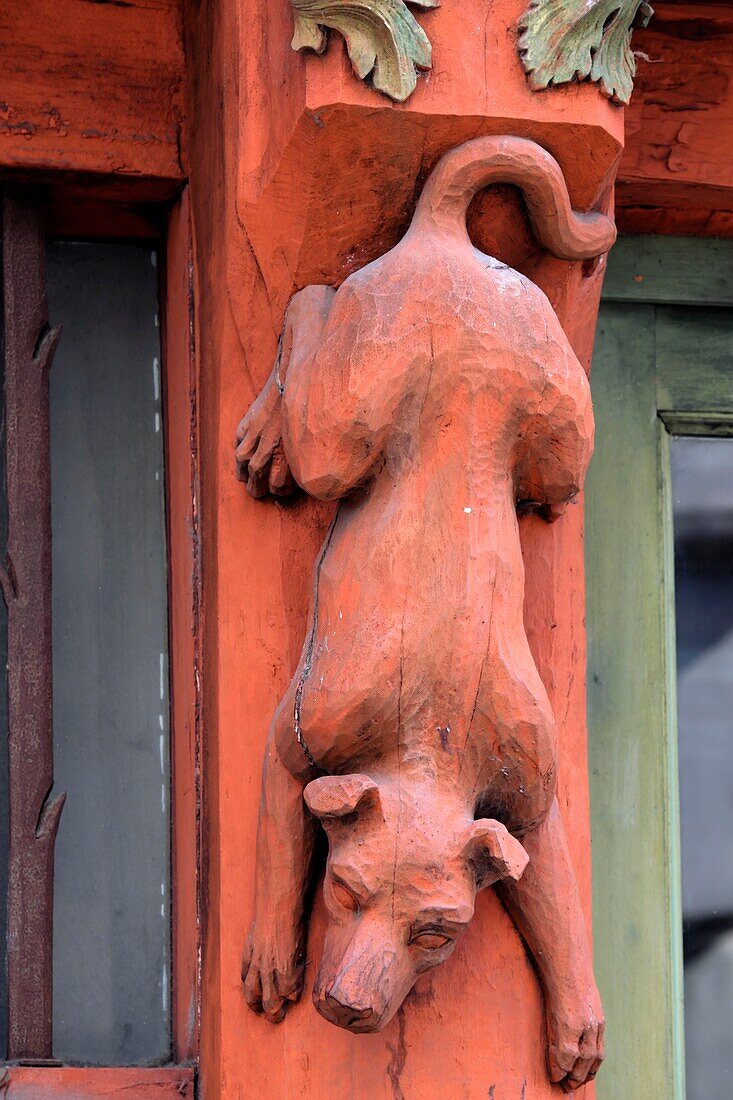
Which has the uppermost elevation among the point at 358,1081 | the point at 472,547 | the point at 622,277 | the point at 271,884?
the point at 622,277

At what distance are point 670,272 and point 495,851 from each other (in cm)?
72

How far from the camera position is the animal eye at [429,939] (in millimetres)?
1204

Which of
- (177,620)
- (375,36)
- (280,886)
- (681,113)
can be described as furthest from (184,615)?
(681,113)

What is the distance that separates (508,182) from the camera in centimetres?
133

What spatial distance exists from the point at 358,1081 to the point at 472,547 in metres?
0.42

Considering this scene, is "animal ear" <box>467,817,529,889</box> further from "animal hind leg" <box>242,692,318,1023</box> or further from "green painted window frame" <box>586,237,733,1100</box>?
"green painted window frame" <box>586,237,733,1100</box>

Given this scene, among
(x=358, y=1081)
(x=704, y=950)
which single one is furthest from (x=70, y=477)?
(x=704, y=950)

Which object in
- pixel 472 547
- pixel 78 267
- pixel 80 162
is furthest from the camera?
pixel 78 267

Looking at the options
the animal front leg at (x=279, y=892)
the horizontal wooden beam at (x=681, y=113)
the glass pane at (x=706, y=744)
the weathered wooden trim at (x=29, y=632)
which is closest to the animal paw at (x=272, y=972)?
the animal front leg at (x=279, y=892)

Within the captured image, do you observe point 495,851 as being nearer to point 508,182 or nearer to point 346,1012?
point 346,1012

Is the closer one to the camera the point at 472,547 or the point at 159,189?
the point at 472,547

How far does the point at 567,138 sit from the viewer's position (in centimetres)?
132

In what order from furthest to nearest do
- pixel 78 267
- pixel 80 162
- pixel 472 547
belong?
1. pixel 78 267
2. pixel 80 162
3. pixel 472 547

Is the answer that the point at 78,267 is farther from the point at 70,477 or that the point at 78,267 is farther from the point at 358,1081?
the point at 358,1081
